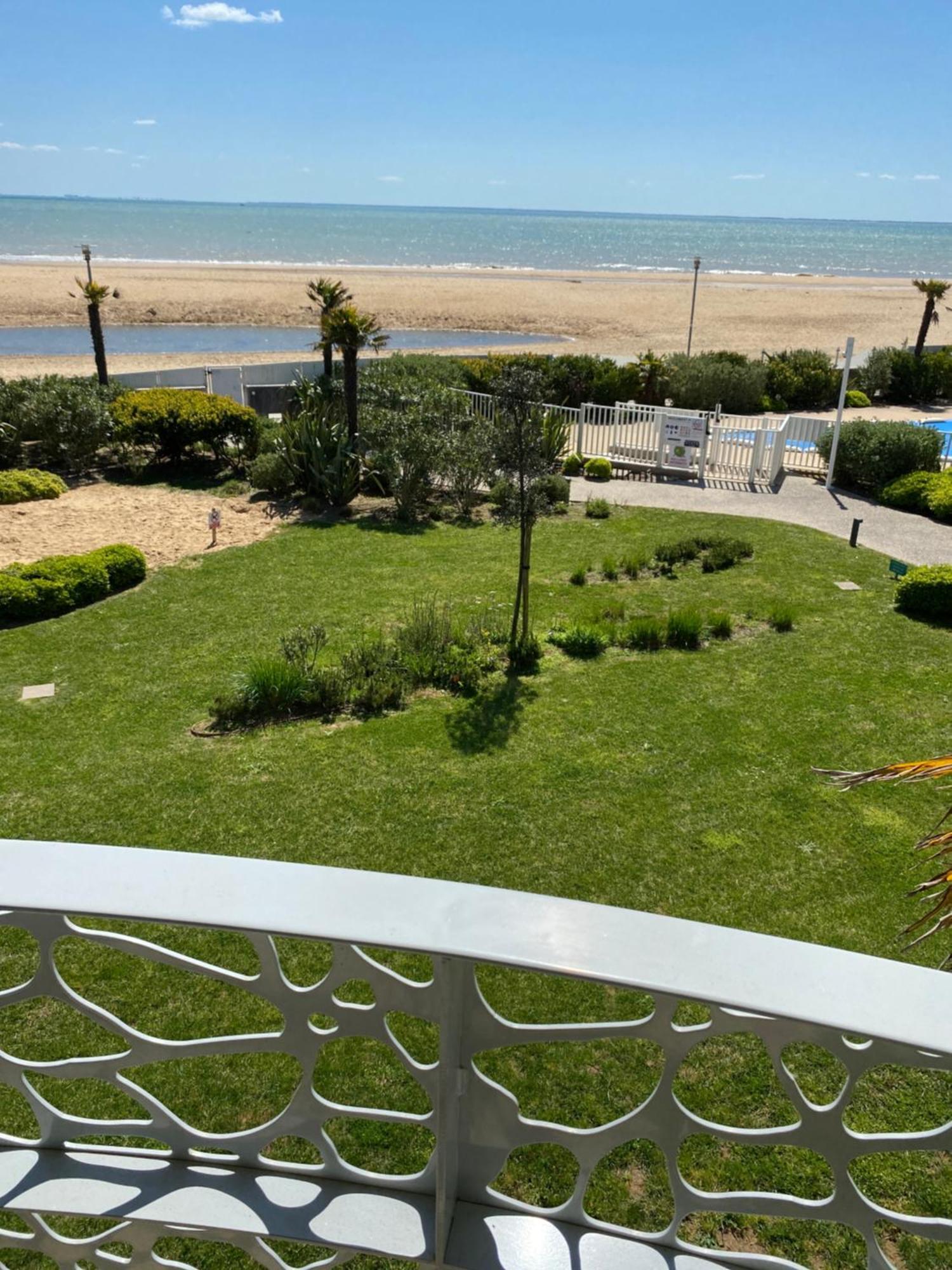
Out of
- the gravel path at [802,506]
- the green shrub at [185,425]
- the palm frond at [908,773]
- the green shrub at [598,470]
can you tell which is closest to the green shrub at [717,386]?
the gravel path at [802,506]

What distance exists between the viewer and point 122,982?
509 centimetres

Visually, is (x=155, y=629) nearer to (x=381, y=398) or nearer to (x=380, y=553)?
(x=380, y=553)

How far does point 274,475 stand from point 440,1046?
15932mm

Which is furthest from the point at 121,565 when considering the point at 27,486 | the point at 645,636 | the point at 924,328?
the point at 924,328

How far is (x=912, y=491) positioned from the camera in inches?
637

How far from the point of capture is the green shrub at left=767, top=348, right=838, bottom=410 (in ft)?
87.3

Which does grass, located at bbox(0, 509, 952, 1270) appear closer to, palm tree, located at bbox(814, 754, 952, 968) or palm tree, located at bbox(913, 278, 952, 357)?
palm tree, located at bbox(814, 754, 952, 968)

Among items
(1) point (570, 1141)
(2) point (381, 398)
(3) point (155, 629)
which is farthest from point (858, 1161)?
(2) point (381, 398)

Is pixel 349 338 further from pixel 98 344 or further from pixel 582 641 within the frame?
pixel 582 641

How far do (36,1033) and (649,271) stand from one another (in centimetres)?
9429

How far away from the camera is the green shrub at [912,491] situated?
16.0m

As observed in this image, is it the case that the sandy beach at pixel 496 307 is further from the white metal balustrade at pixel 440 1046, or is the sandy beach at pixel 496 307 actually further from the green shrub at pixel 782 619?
the white metal balustrade at pixel 440 1046

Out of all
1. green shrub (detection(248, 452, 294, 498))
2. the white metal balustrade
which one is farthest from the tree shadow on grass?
green shrub (detection(248, 452, 294, 498))

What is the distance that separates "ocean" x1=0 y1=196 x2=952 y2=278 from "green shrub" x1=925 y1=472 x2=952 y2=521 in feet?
Result: 250
